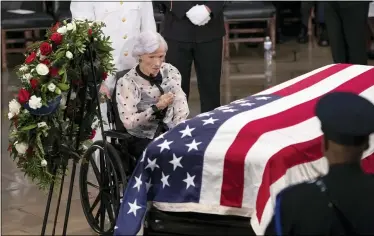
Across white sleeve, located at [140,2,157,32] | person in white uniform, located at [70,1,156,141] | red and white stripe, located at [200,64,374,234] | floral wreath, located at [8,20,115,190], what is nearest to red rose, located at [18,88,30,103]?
floral wreath, located at [8,20,115,190]

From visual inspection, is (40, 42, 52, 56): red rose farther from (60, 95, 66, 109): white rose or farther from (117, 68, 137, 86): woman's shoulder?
(117, 68, 137, 86): woman's shoulder

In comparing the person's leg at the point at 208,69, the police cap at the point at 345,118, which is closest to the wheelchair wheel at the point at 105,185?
the person's leg at the point at 208,69

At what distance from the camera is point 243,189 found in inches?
167

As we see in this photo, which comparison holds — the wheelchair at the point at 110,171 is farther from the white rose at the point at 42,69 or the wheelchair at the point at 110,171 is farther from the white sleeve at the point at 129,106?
the white rose at the point at 42,69

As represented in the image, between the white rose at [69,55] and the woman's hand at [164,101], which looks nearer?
the white rose at [69,55]

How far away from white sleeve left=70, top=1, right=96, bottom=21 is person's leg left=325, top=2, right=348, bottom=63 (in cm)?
255

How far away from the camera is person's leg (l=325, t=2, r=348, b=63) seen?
8547 millimetres

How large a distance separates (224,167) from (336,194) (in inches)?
54.8

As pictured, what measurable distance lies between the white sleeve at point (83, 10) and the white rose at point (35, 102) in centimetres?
171

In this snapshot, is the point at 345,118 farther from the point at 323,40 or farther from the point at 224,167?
the point at 323,40

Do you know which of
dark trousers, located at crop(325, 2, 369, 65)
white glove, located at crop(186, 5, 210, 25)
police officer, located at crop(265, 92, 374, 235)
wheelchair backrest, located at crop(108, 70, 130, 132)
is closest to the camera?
police officer, located at crop(265, 92, 374, 235)

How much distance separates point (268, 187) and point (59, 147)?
168cm

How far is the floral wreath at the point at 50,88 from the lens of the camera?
5.26 m

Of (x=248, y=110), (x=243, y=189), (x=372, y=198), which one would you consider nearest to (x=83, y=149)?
(x=248, y=110)
